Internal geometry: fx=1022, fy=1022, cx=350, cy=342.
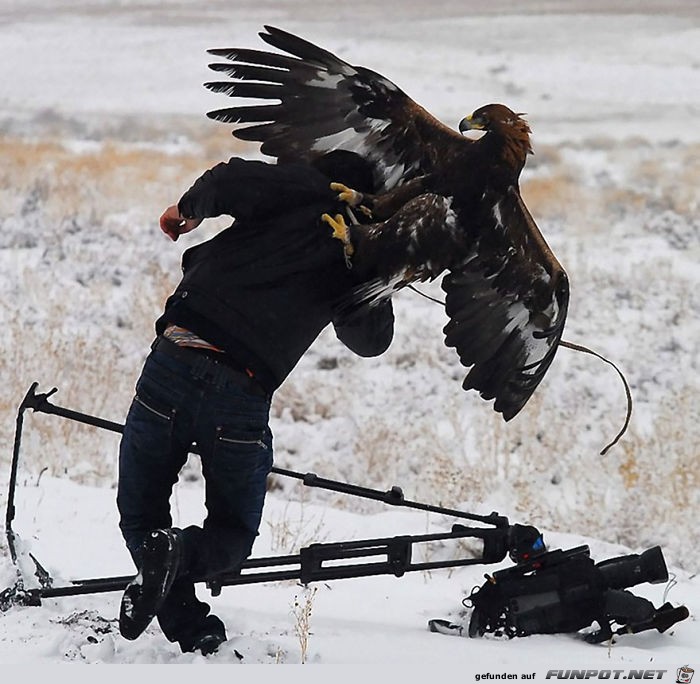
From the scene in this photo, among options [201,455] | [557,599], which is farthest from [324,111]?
[557,599]

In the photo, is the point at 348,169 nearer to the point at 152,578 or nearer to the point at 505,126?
the point at 505,126

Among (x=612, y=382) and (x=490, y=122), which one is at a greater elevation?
(x=490, y=122)

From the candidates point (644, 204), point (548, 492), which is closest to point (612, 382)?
point (548, 492)

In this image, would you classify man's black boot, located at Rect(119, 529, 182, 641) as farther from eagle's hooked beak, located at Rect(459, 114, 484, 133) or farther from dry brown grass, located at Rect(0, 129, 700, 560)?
dry brown grass, located at Rect(0, 129, 700, 560)

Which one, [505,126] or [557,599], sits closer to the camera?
[505,126]

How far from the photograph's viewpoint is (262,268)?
2.57 metres

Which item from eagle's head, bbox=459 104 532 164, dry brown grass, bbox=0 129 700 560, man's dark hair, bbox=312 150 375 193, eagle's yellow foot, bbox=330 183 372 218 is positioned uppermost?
eagle's head, bbox=459 104 532 164

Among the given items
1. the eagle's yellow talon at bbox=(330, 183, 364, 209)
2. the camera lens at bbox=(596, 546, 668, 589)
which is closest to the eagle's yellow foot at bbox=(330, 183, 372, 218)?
the eagle's yellow talon at bbox=(330, 183, 364, 209)

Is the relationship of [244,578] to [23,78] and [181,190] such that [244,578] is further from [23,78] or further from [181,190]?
[23,78]

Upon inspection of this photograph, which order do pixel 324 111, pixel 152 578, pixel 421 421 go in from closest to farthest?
1. pixel 152 578
2. pixel 324 111
3. pixel 421 421

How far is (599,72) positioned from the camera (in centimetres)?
1098

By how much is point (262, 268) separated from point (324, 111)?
0.68m

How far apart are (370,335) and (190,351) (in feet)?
1.76

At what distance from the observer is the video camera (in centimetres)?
320
